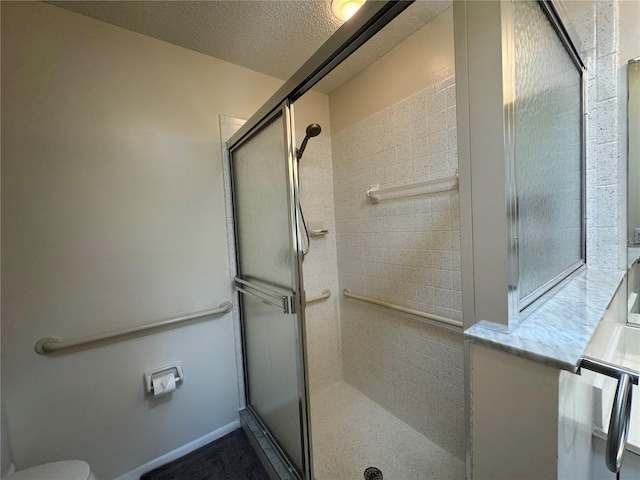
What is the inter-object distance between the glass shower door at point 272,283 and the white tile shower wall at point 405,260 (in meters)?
0.79

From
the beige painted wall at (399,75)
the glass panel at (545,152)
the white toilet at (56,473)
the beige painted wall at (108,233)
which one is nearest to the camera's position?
the glass panel at (545,152)

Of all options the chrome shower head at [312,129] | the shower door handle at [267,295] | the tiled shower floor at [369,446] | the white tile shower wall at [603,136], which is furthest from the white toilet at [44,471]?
the white tile shower wall at [603,136]

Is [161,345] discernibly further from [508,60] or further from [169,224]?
[508,60]

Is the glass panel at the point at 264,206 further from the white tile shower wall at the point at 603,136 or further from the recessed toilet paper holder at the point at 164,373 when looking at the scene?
the white tile shower wall at the point at 603,136

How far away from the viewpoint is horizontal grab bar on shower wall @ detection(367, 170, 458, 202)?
1339 millimetres

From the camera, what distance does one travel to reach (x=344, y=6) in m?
1.24

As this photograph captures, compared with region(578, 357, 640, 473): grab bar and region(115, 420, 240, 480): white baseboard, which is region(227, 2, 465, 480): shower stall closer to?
region(115, 420, 240, 480): white baseboard

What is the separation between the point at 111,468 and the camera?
129cm

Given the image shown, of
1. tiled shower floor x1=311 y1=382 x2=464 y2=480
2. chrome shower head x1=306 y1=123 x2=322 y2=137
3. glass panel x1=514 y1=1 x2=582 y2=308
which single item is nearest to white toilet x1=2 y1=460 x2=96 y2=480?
tiled shower floor x1=311 y1=382 x2=464 y2=480

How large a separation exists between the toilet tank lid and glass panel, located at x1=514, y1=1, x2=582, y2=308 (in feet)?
5.44

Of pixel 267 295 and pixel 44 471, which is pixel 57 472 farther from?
pixel 267 295

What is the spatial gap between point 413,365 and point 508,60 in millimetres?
1573

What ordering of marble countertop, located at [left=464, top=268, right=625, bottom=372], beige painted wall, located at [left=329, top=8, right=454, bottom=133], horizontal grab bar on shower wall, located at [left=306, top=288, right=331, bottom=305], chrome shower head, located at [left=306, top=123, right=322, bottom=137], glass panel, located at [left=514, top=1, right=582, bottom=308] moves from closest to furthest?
1. marble countertop, located at [left=464, top=268, right=625, bottom=372]
2. glass panel, located at [left=514, top=1, right=582, bottom=308]
3. beige painted wall, located at [left=329, top=8, right=454, bottom=133]
4. chrome shower head, located at [left=306, top=123, right=322, bottom=137]
5. horizontal grab bar on shower wall, located at [left=306, top=288, right=331, bottom=305]

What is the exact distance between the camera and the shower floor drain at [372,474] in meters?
1.34
